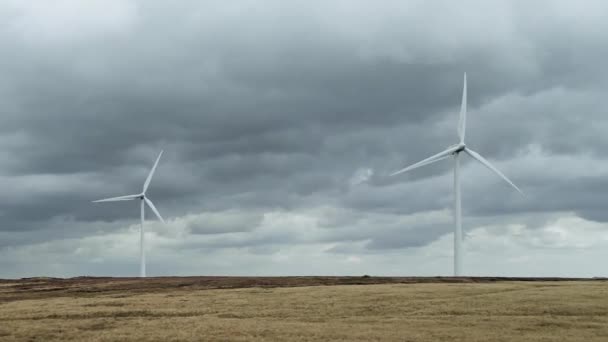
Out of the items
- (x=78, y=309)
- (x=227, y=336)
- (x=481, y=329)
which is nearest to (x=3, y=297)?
(x=78, y=309)

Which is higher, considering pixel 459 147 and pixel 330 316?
pixel 459 147

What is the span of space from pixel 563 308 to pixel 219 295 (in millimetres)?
42465

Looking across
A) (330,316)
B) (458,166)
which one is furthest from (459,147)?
(330,316)

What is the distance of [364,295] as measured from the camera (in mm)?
79875

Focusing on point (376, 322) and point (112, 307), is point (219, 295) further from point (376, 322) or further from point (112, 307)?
point (376, 322)

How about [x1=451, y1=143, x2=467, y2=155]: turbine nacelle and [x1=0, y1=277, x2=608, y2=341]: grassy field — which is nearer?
[x1=0, y1=277, x2=608, y2=341]: grassy field

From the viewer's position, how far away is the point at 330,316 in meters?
63.6

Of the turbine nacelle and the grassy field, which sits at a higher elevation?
the turbine nacelle

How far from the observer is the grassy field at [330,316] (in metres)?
51.7

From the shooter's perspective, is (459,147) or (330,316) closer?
(330,316)

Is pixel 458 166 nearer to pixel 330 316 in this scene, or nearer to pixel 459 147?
pixel 459 147

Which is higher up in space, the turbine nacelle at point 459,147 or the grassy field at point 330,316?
the turbine nacelle at point 459,147

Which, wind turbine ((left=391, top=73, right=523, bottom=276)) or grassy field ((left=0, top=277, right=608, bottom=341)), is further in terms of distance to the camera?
wind turbine ((left=391, top=73, right=523, bottom=276))

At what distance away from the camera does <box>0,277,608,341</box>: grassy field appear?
170 feet
